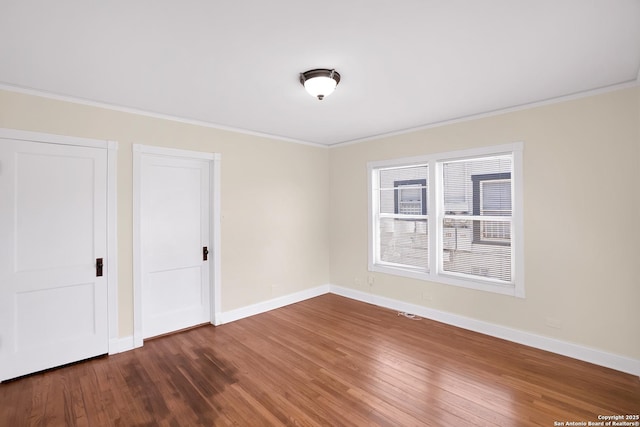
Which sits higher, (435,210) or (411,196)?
(411,196)

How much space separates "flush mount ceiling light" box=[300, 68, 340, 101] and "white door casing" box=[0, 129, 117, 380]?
2.27 metres

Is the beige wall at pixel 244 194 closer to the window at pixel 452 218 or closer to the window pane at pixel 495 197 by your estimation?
the window at pixel 452 218

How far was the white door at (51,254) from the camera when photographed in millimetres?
2729

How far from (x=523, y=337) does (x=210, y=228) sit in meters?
3.99

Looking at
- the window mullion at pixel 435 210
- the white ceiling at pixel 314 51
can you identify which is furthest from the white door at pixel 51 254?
the window mullion at pixel 435 210

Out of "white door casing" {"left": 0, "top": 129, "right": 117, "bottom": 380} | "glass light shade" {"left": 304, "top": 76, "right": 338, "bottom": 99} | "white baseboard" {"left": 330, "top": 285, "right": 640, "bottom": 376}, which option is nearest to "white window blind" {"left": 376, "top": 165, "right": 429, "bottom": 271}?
"white baseboard" {"left": 330, "top": 285, "right": 640, "bottom": 376}

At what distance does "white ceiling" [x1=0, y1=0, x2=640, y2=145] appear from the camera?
1.73 m

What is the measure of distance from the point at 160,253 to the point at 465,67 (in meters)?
3.74

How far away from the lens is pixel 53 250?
294 cm

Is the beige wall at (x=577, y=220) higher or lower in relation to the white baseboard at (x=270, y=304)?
higher

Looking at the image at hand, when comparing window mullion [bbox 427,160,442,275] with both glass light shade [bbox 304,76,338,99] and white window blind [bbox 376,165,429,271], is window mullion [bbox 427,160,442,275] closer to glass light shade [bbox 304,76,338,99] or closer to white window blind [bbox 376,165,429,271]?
white window blind [bbox 376,165,429,271]

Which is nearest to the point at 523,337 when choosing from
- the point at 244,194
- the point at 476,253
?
the point at 476,253

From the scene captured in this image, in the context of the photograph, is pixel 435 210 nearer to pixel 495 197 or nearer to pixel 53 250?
pixel 495 197

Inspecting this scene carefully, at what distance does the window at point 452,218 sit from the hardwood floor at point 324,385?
85 cm
